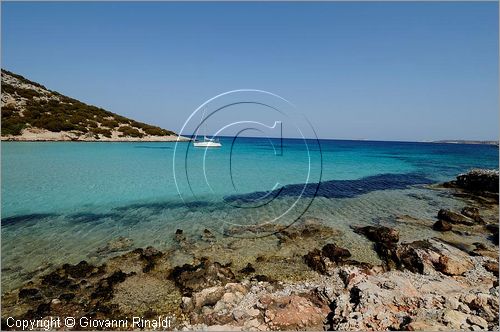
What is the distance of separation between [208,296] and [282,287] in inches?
88.8

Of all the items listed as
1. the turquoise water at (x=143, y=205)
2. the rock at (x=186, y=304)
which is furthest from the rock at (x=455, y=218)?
the rock at (x=186, y=304)

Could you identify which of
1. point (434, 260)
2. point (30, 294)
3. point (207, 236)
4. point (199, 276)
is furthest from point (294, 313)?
point (30, 294)

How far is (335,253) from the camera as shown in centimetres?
1116

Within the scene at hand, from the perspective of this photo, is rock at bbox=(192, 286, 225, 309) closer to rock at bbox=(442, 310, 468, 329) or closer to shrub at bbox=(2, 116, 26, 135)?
rock at bbox=(442, 310, 468, 329)

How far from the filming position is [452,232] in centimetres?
1434

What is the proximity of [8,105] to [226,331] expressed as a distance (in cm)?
8152

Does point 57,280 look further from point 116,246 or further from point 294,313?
point 294,313

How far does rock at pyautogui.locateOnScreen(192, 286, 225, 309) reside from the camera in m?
7.77

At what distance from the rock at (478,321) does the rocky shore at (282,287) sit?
0.02 metres

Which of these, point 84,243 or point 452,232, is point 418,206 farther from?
point 84,243

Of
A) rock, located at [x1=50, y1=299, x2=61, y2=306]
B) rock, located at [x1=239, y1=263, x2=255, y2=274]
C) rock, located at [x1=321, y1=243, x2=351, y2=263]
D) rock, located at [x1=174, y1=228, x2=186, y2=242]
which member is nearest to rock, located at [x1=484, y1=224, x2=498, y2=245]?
rock, located at [x1=321, y1=243, x2=351, y2=263]

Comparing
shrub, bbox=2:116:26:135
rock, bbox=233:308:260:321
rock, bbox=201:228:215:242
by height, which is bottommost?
rock, bbox=233:308:260:321

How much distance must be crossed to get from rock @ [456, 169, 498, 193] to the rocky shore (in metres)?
17.2

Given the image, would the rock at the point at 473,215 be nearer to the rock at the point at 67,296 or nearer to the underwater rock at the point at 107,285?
the underwater rock at the point at 107,285
